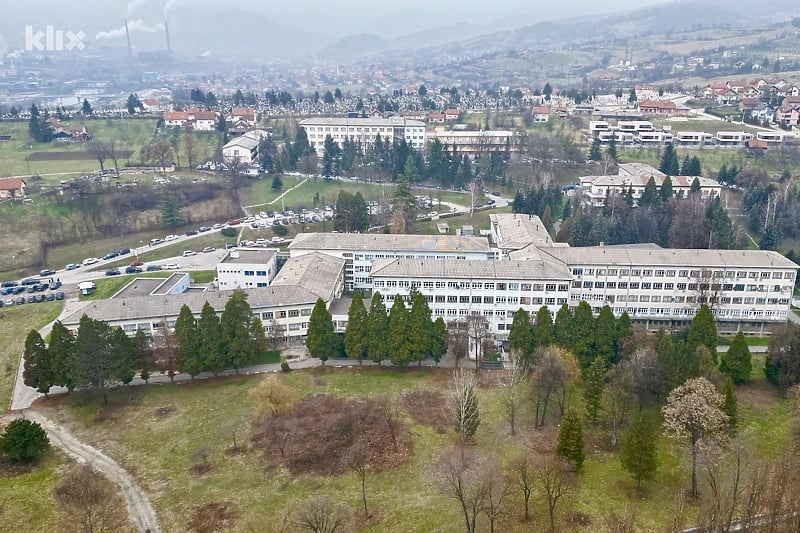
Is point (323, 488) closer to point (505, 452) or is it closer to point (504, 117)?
point (505, 452)

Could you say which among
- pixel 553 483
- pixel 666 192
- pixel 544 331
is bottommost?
pixel 553 483

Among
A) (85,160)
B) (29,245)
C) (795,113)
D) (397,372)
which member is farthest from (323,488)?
(795,113)

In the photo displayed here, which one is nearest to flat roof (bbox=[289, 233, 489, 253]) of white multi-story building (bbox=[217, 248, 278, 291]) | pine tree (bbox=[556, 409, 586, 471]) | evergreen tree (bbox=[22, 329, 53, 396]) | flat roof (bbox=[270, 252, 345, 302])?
flat roof (bbox=[270, 252, 345, 302])

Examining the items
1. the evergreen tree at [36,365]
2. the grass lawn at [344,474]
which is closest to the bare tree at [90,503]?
the grass lawn at [344,474]

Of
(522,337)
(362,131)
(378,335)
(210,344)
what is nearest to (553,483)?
(522,337)

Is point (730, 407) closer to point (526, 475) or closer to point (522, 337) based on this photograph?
point (526, 475)
